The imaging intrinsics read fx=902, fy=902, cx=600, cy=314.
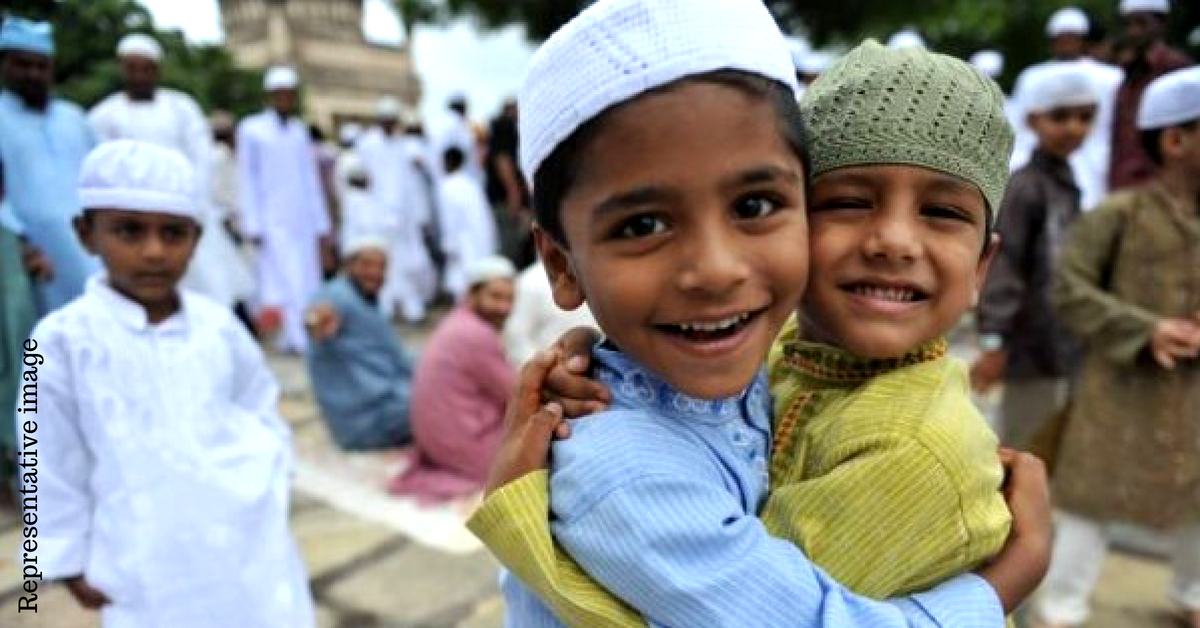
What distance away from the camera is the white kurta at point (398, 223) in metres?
8.80

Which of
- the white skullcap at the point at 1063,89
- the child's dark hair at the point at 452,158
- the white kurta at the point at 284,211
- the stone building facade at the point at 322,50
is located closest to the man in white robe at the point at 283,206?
the white kurta at the point at 284,211

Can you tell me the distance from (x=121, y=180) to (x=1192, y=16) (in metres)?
15.0

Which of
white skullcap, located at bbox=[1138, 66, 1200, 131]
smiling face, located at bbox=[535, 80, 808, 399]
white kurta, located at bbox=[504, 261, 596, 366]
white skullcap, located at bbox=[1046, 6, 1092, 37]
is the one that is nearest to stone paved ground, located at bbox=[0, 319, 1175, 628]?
white kurta, located at bbox=[504, 261, 596, 366]

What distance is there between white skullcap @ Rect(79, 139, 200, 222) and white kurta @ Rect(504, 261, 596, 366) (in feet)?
6.73

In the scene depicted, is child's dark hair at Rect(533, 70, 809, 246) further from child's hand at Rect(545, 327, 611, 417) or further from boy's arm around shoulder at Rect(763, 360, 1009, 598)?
boy's arm around shoulder at Rect(763, 360, 1009, 598)

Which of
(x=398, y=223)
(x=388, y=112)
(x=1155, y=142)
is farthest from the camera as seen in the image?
(x=388, y=112)

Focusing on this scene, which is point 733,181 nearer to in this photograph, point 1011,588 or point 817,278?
point 817,278

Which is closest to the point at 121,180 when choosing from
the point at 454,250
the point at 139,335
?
the point at 139,335

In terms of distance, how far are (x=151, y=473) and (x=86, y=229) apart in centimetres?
69

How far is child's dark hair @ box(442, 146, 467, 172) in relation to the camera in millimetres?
8547

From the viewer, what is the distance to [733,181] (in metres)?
0.85

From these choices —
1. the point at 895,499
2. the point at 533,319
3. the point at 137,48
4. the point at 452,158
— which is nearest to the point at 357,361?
the point at 533,319

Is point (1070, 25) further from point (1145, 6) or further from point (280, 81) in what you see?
point (280, 81)

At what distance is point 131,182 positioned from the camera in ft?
7.36
